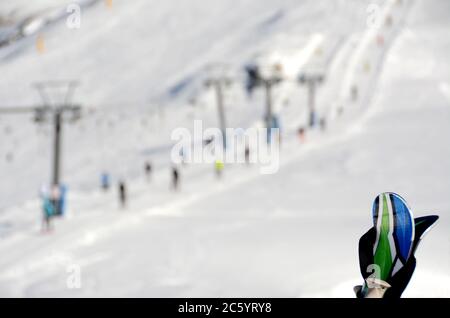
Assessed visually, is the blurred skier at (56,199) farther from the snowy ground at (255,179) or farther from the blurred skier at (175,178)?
the blurred skier at (175,178)

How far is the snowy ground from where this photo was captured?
39.1 ft

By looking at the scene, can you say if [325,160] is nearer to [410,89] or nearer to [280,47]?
[410,89]

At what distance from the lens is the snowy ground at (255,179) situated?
1191cm

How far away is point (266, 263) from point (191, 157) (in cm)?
2172

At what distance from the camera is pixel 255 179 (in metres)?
25.6

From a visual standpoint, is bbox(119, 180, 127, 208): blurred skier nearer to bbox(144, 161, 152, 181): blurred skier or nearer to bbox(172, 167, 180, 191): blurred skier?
bbox(172, 167, 180, 191): blurred skier

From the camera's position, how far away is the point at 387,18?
2613 inches

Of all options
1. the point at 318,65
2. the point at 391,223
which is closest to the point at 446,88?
the point at 318,65
